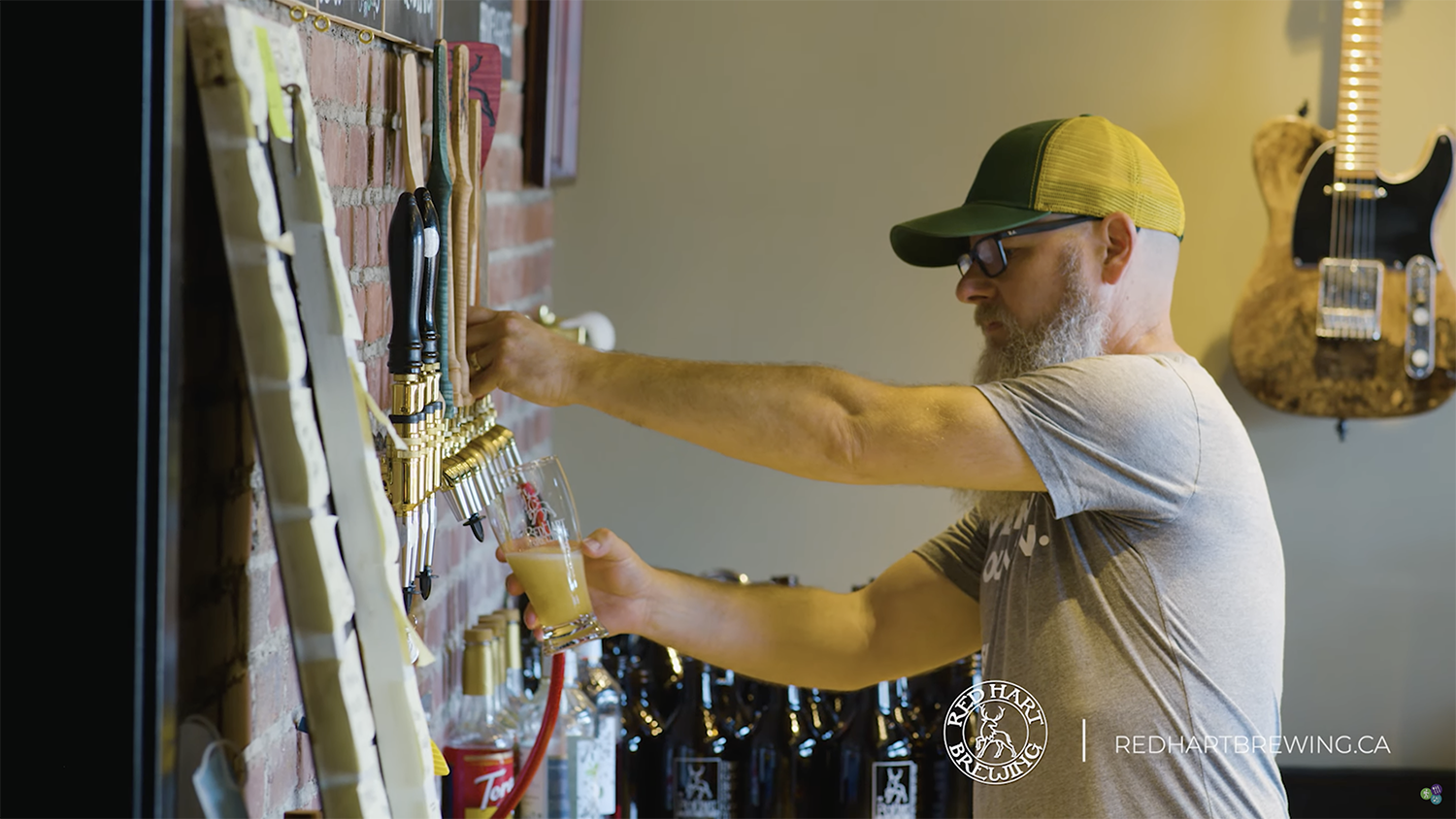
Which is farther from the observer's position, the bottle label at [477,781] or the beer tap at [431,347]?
the bottle label at [477,781]

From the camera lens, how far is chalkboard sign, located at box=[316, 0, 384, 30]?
1.14 m

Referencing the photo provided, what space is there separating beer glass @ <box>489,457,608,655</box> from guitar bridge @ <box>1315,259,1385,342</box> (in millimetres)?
2020

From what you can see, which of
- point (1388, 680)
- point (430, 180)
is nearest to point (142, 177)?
point (430, 180)

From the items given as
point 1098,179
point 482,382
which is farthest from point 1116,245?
point 482,382

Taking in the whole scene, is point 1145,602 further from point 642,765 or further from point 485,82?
point 485,82

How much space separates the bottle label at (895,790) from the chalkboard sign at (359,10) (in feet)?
4.45

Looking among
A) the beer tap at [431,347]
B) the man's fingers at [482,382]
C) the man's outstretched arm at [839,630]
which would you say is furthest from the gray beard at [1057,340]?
the beer tap at [431,347]

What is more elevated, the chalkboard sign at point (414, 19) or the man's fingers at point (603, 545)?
the chalkboard sign at point (414, 19)

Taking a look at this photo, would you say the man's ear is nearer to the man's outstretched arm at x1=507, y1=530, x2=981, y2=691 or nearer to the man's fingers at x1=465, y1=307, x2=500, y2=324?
the man's outstretched arm at x1=507, y1=530, x2=981, y2=691

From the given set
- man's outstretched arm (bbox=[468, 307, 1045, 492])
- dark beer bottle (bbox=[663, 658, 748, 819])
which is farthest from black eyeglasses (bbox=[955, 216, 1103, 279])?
dark beer bottle (bbox=[663, 658, 748, 819])

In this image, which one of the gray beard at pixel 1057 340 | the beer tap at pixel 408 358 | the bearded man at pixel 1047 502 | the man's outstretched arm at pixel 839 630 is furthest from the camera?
the man's outstretched arm at pixel 839 630

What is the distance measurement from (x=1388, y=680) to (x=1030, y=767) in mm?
1696

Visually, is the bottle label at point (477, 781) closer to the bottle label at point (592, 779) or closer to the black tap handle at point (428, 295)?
the bottle label at point (592, 779)

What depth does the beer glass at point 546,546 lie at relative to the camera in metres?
1.27
